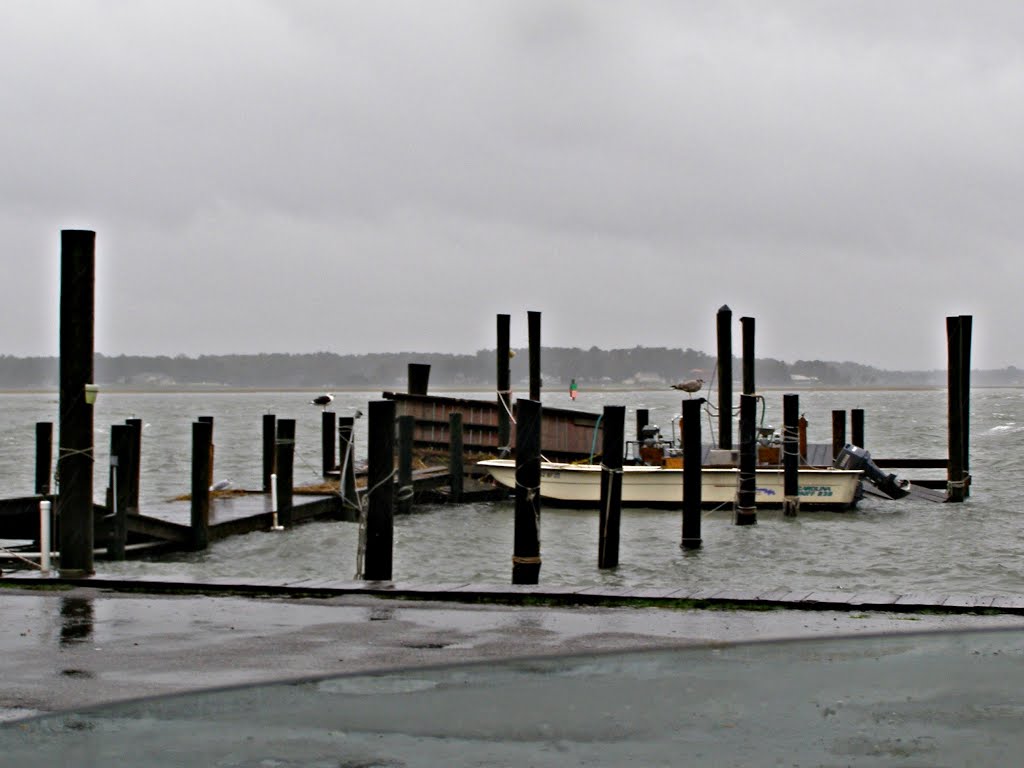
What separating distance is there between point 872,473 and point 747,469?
5.67 metres

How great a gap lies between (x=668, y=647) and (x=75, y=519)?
19.0 ft

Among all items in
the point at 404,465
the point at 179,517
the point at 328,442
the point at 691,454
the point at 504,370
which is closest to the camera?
the point at 691,454

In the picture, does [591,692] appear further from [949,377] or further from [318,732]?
[949,377]

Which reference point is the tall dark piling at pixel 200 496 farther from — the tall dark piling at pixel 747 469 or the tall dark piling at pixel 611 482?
the tall dark piling at pixel 747 469

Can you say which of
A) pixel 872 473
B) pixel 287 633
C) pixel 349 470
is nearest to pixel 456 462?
pixel 349 470

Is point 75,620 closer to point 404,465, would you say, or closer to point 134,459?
point 134,459

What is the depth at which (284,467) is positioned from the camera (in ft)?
77.9

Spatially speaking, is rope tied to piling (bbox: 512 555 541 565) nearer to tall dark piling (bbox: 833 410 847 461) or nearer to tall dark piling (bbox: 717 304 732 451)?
tall dark piling (bbox: 717 304 732 451)

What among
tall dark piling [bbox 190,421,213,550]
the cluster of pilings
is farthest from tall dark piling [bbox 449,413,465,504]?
tall dark piling [bbox 190,421,213,550]

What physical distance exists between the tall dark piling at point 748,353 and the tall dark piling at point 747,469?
2.68ft

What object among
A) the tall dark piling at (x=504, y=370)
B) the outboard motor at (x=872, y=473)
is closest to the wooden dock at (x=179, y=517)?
the tall dark piling at (x=504, y=370)

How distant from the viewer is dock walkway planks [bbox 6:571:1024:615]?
394 inches

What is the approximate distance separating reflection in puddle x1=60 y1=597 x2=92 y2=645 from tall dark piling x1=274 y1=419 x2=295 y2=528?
1276 centimetres

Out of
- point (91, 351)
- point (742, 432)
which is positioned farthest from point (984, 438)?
point (91, 351)
